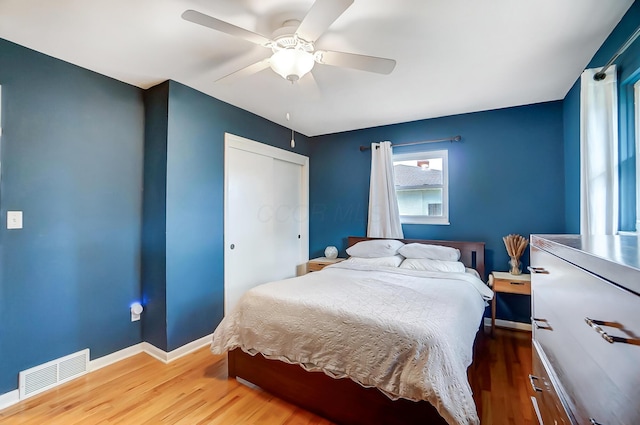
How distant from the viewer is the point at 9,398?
191cm

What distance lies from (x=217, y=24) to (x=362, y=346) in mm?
1858

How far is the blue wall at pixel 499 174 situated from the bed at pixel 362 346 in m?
1.14

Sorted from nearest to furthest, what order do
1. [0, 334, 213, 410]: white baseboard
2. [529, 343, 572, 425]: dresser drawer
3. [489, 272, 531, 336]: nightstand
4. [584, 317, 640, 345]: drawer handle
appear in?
[584, 317, 640, 345]: drawer handle < [529, 343, 572, 425]: dresser drawer < [0, 334, 213, 410]: white baseboard < [489, 272, 531, 336]: nightstand

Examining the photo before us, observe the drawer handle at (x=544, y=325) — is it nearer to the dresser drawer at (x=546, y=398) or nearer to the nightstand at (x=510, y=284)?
the dresser drawer at (x=546, y=398)

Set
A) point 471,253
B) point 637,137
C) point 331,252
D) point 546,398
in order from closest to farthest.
A: point 546,398 → point 637,137 → point 471,253 → point 331,252

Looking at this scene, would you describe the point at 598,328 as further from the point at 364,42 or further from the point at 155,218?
the point at 155,218

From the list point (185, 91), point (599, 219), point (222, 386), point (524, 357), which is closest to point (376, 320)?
point (222, 386)

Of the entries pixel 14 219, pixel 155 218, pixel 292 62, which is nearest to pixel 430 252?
pixel 292 62

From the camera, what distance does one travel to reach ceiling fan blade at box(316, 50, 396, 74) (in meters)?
1.71

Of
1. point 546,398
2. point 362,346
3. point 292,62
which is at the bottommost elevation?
point 362,346

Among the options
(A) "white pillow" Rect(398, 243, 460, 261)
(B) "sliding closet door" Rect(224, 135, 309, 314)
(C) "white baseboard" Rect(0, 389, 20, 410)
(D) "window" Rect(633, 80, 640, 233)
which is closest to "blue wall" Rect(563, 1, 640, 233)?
(D) "window" Rect(633, 80, 640, 233)

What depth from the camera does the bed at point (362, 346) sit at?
141cm

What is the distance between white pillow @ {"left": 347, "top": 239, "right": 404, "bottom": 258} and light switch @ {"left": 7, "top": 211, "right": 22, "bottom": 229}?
3007mm

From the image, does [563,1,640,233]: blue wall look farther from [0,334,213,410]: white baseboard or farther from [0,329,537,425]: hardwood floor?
[0,334,213,410]: white baseboard
